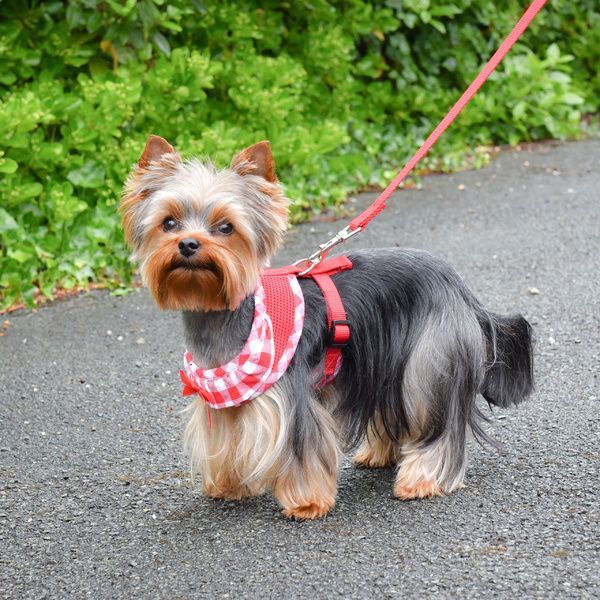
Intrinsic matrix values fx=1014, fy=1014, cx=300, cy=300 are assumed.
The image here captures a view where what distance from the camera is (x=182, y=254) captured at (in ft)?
12.3

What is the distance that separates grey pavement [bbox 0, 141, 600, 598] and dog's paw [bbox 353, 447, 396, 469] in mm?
60

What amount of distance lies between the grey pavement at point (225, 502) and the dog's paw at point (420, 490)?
0.04 metres

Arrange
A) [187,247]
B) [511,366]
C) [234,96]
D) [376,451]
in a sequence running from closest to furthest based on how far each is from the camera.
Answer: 1. [187,247]
2. [511,366]
3. [376,451]
4. [234,96]

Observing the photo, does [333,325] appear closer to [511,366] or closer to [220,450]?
[220,450]

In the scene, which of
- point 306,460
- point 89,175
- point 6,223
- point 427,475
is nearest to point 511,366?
point 427,475

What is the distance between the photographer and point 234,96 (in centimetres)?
886

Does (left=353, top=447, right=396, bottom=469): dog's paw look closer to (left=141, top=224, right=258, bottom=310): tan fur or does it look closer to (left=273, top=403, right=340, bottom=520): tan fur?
(left=273, top=403, right=340, bottom=520): tan fur

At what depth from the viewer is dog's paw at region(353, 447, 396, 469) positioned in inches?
183

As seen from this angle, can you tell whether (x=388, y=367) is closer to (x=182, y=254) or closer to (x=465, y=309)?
(x=465, y=309)

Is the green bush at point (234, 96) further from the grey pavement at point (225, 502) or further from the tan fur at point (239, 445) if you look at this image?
the tan fur at point (239, 445)

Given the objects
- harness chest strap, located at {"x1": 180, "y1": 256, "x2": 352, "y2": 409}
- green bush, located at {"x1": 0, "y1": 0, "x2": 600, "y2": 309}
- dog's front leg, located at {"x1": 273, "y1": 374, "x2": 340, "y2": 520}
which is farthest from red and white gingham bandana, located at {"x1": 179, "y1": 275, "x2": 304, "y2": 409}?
green bush, located at {"x1": 0, "y1": 0, "x2": 600, "y2": 309}

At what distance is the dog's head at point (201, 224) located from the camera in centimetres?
379

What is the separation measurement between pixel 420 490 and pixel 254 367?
91 centimetres

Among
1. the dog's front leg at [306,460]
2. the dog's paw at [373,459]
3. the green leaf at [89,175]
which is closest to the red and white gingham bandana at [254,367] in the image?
the dog's front leg at [306,460]
